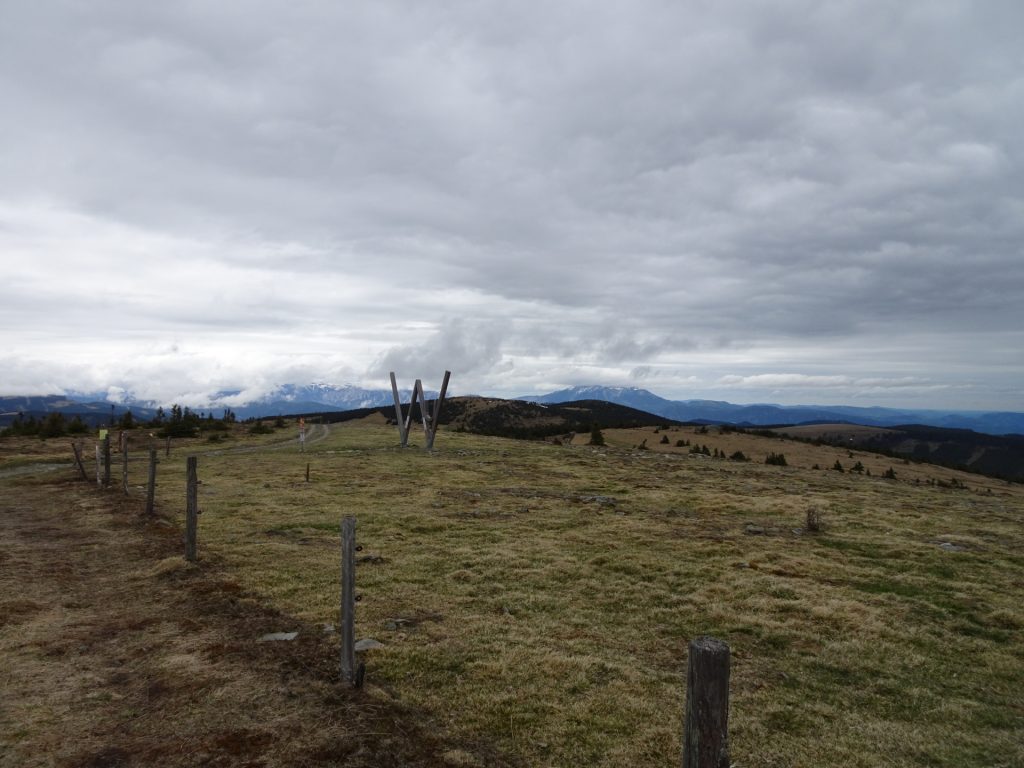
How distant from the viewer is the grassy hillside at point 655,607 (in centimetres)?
760

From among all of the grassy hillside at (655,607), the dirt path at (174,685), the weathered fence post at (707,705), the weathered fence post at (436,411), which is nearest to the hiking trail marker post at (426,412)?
the weathered fence post at (436,411)

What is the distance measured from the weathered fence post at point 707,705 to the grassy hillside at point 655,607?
2461 mm

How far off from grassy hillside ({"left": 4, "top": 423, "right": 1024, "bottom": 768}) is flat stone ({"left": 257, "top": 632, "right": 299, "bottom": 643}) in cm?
91

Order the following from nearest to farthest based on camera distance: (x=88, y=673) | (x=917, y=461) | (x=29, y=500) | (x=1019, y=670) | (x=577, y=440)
→ (x=88, y=673) → (x=1019, y=670) → (x=29, y=500) → (x=917, y=461) → (x=577, y=440)

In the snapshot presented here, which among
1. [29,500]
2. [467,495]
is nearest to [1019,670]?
[467,495]

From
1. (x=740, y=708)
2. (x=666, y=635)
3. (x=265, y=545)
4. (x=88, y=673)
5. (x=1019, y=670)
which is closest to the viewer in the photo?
(x=740, y=708)

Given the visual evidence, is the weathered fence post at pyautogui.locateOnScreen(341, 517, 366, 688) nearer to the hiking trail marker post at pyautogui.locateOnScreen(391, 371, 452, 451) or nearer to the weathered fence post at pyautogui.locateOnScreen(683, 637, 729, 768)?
the weathered fence post at pyautogui.locateOnScreen(683, 637, 729, 768)

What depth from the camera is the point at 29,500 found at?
2477 centimetres

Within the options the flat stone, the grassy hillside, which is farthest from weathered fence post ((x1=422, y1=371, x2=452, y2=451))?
the flat stone

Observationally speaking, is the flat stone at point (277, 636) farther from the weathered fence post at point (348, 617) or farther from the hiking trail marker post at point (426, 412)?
the hiking trail marker post at point (426, 412)

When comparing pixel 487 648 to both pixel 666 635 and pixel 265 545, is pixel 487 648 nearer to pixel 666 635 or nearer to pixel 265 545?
pixel 666 635

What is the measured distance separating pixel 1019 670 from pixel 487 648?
8839 millimetres

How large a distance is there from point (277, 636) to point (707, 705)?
7998 mm

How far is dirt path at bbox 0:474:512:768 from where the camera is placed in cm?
682
